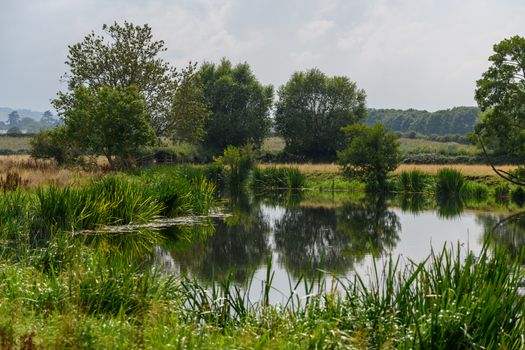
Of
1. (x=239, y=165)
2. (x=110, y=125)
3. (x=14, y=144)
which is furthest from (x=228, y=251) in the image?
(x=14, y=144)

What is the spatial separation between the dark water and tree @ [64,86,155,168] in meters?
6.77

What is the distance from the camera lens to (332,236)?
2042 cm

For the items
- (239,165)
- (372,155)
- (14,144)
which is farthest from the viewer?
(14,144)

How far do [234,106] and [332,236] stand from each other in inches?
1871

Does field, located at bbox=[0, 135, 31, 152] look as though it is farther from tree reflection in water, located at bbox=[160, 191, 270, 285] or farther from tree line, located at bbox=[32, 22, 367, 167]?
tree reflection in water, located at bbox=[160, 191, 270, 285]

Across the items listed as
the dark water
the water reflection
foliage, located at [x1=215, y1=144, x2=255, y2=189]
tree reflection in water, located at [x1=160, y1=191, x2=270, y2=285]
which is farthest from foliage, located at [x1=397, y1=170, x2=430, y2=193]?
tree reflection in water, located at [x1=160, y1=191, x2=270, y2=285]

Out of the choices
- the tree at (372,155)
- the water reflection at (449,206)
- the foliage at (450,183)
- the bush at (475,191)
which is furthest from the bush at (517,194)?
the tree at (372,155)

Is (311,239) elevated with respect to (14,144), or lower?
lower

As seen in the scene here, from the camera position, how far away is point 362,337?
21.6ft

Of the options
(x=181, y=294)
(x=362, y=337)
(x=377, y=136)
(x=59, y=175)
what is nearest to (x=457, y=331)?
(x=362, y=337)

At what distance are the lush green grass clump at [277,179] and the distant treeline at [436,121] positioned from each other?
315 feet

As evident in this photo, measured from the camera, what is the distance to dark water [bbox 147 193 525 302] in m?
13.5

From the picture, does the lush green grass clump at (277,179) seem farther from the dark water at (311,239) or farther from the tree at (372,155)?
the dark water at (311,239)

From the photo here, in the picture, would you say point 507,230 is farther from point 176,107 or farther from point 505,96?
point 176,107
